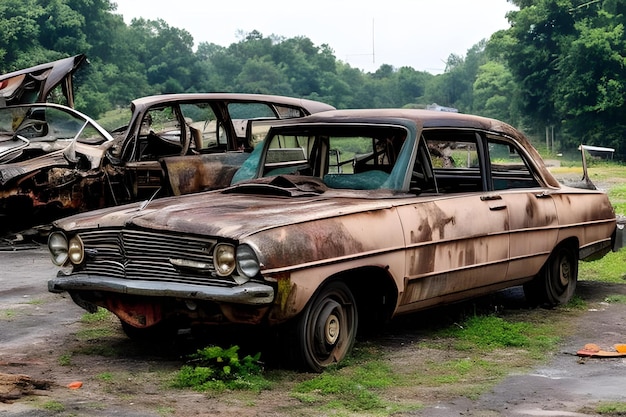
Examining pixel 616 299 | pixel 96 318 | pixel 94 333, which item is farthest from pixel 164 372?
pixel 616 299

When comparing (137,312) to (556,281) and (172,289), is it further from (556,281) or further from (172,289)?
(556,281)

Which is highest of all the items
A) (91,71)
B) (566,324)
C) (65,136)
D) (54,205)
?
(91,71)

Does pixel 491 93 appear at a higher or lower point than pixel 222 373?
higher

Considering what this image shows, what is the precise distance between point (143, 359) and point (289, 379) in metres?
1.08

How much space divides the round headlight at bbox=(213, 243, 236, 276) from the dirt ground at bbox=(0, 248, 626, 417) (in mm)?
691

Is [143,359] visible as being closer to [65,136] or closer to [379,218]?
[379,218]

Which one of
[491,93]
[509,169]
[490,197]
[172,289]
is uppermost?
[491,93]

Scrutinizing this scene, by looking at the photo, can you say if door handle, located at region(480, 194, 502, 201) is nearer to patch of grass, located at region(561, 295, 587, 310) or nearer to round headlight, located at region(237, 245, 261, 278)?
patch of grass, located at region(561, 295, 587, 310)

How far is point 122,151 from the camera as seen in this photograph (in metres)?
12.5

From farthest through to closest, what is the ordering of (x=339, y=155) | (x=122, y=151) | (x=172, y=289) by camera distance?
1. (x=122, y=151)
2. (x=339, y=155)
3. (x=172, y=289)

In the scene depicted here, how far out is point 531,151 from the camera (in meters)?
8.62

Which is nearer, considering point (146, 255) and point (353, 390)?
point (353, 390)

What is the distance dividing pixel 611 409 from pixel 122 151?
8376 millimetres

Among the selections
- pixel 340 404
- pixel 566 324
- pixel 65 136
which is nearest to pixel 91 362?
pixel 340 404
